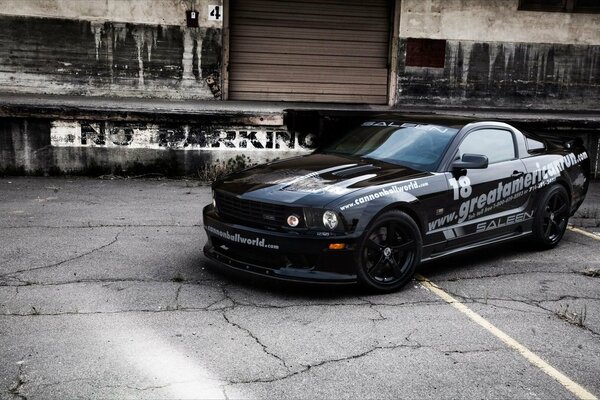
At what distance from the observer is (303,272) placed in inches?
208

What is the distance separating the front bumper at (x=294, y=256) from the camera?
17.2ft

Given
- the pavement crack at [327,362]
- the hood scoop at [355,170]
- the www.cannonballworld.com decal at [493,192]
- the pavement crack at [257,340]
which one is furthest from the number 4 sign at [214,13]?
the pavement crack at [327,362]

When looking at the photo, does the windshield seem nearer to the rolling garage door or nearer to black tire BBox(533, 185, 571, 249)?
black tire BBox(533, 185, 571, 249)

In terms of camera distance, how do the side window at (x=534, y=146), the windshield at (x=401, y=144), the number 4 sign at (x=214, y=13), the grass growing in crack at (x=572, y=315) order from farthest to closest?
1. the number 4 sign at (x=214, y=13)
2. the side window at (x=534, y=146)
3. the windshield at (x=401, y=144)
4. the grass growing in crack at (x=572, y=315)

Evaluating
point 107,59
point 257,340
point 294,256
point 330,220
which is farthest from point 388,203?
point 107,59

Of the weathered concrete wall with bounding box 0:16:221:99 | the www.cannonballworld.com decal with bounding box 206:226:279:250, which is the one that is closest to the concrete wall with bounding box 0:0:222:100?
the weathered concrete wall with bounding box 0:16:221:99

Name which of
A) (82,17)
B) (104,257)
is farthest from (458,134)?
(82,17)

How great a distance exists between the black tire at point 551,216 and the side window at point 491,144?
2.19 feet

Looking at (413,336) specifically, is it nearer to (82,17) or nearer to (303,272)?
(303,272)

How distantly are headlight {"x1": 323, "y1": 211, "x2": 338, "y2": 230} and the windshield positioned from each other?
127 centimetres

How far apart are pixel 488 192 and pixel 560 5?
36.7ft

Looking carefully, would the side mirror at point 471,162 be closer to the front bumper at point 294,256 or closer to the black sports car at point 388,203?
the black sports car at point 388,203

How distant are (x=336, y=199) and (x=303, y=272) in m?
0.64

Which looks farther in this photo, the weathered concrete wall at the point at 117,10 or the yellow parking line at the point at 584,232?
the weathered concrete wall at the point at 117,10
